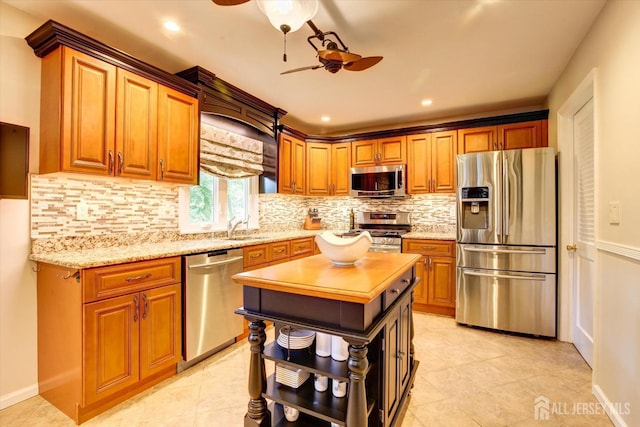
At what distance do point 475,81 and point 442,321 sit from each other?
258 cm

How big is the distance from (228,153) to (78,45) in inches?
55.4

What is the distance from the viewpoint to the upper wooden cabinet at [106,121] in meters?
1.89

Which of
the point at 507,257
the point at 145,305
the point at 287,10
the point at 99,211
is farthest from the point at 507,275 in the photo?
the point at 99,211

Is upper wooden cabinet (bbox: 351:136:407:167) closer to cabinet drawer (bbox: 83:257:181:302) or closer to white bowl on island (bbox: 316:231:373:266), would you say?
white bowl on island (bbox: 316:231:373:266)

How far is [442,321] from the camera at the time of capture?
3.42 meters

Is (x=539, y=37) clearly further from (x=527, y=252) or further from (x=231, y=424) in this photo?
(x=231, y=424)

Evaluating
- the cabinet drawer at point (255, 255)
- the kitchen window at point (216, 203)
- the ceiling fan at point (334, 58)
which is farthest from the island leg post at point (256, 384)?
the kitchen window at point (216, 203)

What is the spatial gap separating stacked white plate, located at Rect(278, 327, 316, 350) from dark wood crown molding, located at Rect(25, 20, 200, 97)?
2.14 meters

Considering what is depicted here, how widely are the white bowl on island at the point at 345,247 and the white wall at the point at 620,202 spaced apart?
1355 millimetres

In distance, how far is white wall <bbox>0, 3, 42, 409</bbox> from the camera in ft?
6.25

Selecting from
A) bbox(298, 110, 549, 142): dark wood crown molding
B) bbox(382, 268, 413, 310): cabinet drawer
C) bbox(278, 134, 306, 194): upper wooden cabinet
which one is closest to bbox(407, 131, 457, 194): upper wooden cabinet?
bbox(298, 110, 549, 142): dark wood crown molding

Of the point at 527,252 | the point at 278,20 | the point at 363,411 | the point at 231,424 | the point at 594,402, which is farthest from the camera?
the point at 527,252

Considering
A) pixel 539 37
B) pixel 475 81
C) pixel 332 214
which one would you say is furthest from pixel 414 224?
pixel 539 37

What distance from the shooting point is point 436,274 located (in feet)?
11.6
